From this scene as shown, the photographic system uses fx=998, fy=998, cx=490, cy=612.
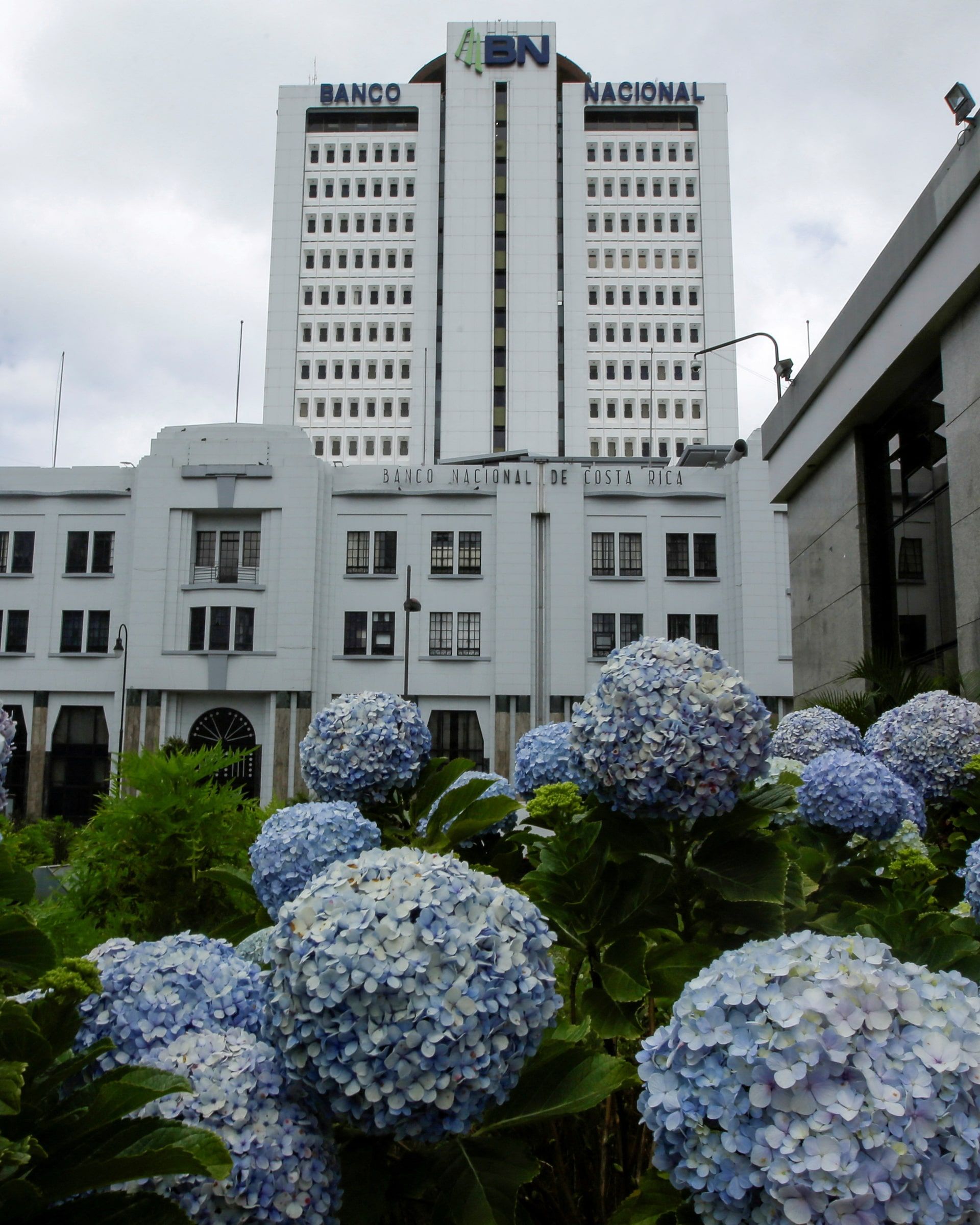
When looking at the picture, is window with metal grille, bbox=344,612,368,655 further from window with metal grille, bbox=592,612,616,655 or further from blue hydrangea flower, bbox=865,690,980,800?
blue hydrangea flower, bbox=865,690,980,800

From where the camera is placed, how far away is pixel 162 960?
1.87 metres

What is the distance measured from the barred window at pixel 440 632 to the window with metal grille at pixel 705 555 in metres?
10.4

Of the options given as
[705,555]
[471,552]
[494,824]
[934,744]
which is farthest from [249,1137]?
[705,555]

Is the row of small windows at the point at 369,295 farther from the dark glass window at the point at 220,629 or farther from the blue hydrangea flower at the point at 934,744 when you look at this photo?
the blue hydrangea flower at the point at 934,744

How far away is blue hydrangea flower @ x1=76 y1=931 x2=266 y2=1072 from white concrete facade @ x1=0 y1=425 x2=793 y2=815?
37.6 metres

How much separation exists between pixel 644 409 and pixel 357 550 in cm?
4655

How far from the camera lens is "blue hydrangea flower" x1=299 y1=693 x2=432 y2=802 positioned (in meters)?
3.91

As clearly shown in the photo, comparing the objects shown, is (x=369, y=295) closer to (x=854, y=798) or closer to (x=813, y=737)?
(x=813, y=737)

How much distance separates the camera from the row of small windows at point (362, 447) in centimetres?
8200

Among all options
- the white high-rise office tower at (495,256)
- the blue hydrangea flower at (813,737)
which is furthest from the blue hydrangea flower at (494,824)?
the white high-rise office tower at (495,256)

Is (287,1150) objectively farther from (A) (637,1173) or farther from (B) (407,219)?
(B) (407,219)

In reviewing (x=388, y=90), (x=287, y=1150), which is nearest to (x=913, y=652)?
(x=287, y=1150)

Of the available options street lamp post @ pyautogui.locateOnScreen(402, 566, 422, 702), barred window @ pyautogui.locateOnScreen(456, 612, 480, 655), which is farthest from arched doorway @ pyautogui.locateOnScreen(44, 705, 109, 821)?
barred window @ pyautogui.locateOnScreen(456, 612, 480, 655)

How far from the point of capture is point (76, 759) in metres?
40.1
